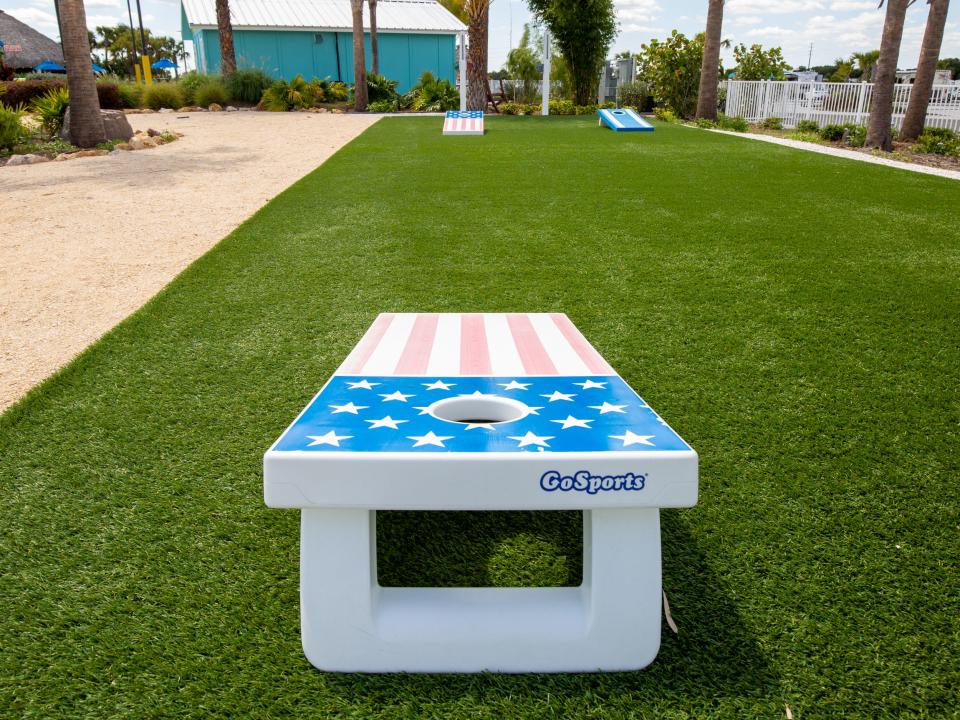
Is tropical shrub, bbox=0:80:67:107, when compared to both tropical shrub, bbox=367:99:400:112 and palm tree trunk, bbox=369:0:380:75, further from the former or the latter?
palm tree trunk, bbox=369:0:380:75

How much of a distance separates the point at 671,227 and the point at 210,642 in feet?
18.3

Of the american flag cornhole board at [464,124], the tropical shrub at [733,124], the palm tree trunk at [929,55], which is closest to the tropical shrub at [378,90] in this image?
the american flag cornhole board at [464,124]

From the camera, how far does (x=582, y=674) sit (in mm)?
1818

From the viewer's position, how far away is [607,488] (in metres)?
1.65

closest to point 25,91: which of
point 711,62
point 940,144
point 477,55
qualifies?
point 477,55

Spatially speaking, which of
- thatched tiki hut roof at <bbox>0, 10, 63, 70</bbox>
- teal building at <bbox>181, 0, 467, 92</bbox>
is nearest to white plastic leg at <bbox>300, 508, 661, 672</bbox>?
teal building at <bbox>181, 0, 467, 92</bbox>

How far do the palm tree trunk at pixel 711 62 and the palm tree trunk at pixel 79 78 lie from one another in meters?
13.9

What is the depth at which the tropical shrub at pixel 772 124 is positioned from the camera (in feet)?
61.9

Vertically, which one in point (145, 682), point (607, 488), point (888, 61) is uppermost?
point (888, 61)

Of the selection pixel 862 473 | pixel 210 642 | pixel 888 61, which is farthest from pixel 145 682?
pixel 888 61

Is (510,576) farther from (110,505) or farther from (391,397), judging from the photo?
(110,505)

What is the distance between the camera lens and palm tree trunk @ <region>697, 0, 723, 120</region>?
716 inches

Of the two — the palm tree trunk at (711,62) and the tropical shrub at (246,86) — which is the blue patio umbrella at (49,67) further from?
the palm tree trunk at (711,62)

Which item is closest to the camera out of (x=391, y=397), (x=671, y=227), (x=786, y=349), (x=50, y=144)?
(x=391, y=397)
